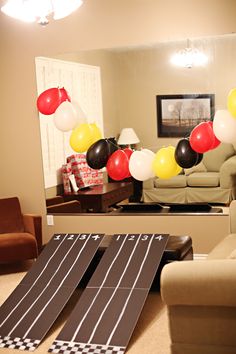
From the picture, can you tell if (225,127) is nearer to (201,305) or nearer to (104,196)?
(104,196)

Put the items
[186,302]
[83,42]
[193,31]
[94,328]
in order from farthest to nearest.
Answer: [83,42] < [193,31] < [94,328] < [186,302]

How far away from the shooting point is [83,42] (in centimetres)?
488

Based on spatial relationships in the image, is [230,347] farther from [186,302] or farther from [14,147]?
A: [14,147]

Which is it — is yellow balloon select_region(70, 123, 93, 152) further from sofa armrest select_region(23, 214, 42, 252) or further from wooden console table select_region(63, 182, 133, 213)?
sofa armrest select_region(23, 214, 42, 252)

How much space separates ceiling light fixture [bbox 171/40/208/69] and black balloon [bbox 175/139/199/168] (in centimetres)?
85

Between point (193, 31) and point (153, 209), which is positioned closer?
point (193, 31)

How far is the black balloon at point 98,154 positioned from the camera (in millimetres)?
4426

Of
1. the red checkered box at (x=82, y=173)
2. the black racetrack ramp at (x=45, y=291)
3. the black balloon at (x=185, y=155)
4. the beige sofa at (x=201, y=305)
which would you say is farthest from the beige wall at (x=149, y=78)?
the beige sofa at (x=201, y=305)

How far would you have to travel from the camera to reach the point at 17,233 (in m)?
4.82

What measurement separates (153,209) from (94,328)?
5.98ft

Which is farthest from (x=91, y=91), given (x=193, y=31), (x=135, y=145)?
(x=193, y=31)

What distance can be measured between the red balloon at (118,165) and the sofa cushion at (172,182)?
18.7 inches

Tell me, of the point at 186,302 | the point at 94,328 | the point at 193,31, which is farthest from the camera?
the point at 193,31

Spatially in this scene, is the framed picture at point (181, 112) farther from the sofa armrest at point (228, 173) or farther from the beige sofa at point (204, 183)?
the sofa armrest at point (228, 173)
